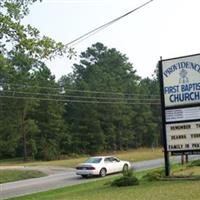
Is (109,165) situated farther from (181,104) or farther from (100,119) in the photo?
(100,119)

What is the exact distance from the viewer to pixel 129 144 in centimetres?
9525

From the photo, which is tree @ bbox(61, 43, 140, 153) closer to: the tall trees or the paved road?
the tall trees

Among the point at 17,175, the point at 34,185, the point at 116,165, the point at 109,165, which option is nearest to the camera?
the point at 34,185

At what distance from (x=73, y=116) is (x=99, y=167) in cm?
4746

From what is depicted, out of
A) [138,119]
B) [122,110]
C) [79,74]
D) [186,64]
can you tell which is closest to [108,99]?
[122,110]

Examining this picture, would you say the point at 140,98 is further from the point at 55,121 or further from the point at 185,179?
the point at 185,179

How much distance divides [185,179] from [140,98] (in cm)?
7818

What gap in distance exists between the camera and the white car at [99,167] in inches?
1428

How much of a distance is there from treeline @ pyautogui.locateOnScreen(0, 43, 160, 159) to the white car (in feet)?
88.7

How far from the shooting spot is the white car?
3628cm

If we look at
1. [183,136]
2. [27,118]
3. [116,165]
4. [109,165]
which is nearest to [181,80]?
[183,136]

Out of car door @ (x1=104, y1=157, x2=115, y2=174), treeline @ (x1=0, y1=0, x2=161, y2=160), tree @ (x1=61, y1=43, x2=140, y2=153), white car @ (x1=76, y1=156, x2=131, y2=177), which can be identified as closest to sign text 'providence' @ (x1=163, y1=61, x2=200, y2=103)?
white car @ (x1=76, y1=156, x2=131, y2=177)

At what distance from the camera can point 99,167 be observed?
1449 inches

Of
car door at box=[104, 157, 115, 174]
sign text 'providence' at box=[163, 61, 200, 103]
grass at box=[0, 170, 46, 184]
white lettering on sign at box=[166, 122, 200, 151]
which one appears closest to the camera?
white lettering on sign at box=[166, 122, 200, 151]
